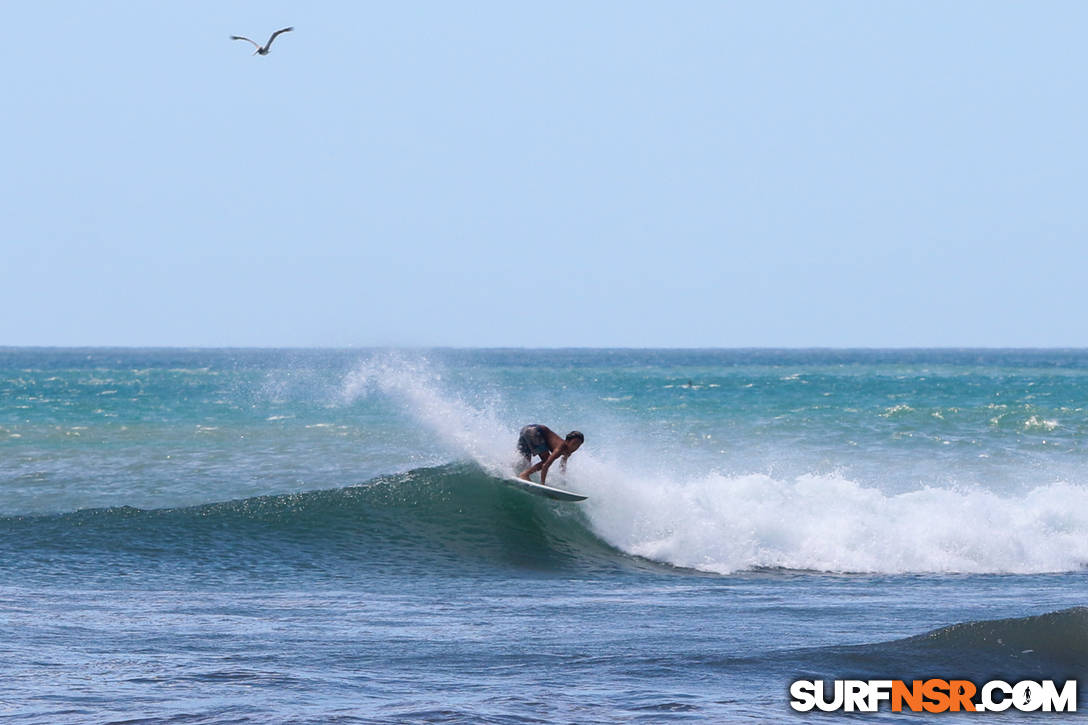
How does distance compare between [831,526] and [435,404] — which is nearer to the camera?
[831,526]

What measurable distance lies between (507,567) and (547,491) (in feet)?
6.15

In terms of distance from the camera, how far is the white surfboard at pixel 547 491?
1819cm

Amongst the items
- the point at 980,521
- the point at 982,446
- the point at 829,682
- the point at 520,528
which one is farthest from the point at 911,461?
the point at 829,682

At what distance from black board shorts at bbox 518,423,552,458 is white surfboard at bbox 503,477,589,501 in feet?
1.50

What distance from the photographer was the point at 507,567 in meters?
16.8

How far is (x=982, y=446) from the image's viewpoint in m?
28.9

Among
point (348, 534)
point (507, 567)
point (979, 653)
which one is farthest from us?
point (348, 534)

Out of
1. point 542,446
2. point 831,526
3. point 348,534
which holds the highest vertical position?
point 542,446

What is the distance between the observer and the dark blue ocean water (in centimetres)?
918

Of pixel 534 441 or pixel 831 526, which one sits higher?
pixel 534 441

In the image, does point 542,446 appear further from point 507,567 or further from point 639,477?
point 639,477

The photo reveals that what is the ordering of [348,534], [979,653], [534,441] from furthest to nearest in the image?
[348,534], [534,441], [979,653]

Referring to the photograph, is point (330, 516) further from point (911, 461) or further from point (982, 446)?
point (982, 446)

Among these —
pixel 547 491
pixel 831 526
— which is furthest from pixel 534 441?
pixel 831 526
